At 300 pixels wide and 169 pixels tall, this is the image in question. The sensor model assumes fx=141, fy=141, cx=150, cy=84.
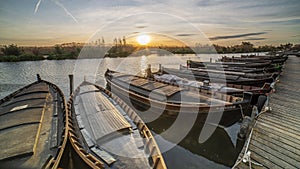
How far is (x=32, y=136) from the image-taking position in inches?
230

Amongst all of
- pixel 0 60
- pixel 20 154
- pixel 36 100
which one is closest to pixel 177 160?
pixel 20 154

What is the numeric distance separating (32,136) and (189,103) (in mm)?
9094

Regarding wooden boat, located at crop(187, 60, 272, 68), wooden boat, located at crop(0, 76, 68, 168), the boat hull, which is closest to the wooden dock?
the boat hull

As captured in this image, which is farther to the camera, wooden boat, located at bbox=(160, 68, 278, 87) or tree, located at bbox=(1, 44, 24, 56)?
tree, located at bbox=(1, 44, 24, 56)

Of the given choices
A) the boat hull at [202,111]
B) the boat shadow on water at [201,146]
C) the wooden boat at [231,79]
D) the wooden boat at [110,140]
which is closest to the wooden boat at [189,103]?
the boat hull at [202,111]

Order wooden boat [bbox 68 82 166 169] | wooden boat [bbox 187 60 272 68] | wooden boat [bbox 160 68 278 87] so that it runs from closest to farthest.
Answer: wooden boat [bbox 68 82 166 169], wooden boat [bbox 160 68 278 87], wooden boat [bbox 187 60 272 68]

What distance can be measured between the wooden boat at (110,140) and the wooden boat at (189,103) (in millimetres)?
3315

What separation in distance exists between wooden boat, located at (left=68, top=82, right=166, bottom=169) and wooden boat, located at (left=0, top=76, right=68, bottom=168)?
686 millimetres

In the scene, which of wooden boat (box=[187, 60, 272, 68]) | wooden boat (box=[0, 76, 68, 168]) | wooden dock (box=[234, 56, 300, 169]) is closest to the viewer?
wooden dock (box=[234, 56, 300, 169])

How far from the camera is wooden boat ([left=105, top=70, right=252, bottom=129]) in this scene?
384 inches

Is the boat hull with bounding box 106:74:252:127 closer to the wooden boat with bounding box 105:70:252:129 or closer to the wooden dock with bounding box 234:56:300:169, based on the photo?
the wooden boat with bounding box 105:70:252:129

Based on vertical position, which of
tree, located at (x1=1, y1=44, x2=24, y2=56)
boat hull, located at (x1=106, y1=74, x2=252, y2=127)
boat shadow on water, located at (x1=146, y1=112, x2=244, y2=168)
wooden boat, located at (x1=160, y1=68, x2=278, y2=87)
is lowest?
boat shadow on water, located at (x1=146, y1=112, x2=244, y2=168)

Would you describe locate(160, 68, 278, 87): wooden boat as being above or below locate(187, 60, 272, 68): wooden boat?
below

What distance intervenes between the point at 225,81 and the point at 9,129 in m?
19.6
